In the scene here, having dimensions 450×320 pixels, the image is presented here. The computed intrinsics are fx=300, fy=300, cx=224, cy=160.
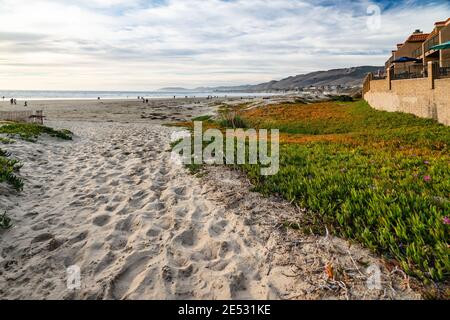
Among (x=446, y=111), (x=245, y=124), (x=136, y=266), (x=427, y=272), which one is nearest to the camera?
(x=427, y=272)

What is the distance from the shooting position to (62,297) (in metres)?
2.97

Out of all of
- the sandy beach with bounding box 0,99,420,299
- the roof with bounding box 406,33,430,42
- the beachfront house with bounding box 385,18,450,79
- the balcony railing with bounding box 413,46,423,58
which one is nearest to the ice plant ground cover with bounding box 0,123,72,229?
the sandy beach with bounding box 0,99,420,299

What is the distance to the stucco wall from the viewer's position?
1447 centimetres

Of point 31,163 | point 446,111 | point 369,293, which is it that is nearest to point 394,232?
point 369,293

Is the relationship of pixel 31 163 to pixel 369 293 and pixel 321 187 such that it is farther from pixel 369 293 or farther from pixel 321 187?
pixel 369 293

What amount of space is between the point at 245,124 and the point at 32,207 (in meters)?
17.6

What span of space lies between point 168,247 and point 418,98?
61.7ft

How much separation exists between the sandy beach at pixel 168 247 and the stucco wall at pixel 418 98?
1312cm

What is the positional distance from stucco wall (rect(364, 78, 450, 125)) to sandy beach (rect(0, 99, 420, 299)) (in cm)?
1312

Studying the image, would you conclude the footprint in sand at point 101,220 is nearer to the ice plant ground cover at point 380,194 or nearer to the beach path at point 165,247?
the beach path at point 165,247

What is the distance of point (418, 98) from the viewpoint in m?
17.6

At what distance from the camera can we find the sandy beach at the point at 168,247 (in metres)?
3.09

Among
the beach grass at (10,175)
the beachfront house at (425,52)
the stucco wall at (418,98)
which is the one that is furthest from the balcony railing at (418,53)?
the beach grass at (10,175)

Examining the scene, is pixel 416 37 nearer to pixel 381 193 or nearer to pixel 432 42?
pixel 432 42
